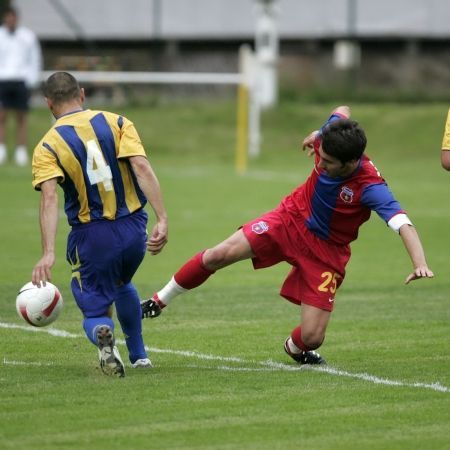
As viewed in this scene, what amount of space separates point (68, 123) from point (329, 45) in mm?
25232

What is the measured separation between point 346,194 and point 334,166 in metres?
0.26

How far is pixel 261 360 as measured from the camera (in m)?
8.42

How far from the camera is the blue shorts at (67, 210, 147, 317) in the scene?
Result: 7.63 metres

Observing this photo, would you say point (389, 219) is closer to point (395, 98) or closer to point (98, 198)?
point (98, 198)

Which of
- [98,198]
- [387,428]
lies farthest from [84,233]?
[387,428]

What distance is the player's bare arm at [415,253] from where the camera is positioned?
7.29 m

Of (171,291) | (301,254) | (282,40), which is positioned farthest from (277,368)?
(282,40)

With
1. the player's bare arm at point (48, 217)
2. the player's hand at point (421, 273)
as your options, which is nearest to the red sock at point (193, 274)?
the player's bare arm at point (48, 217)

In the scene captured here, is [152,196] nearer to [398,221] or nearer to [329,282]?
[329,282]

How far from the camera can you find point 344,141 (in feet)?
25.1

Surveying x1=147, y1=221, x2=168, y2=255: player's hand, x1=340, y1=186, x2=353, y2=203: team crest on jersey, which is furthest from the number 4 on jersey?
x1=340, y1=186, x2=353, y2=203: team crest on jersey

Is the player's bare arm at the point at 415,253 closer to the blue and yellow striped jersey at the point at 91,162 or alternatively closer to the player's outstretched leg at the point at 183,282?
the player's outstretched leg at the point at 183,282

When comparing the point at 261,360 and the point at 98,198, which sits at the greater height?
the point at 98,198

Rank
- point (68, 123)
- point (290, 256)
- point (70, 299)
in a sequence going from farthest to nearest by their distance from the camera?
point (70, 299) < point (290, 256) < point (68, 123)
